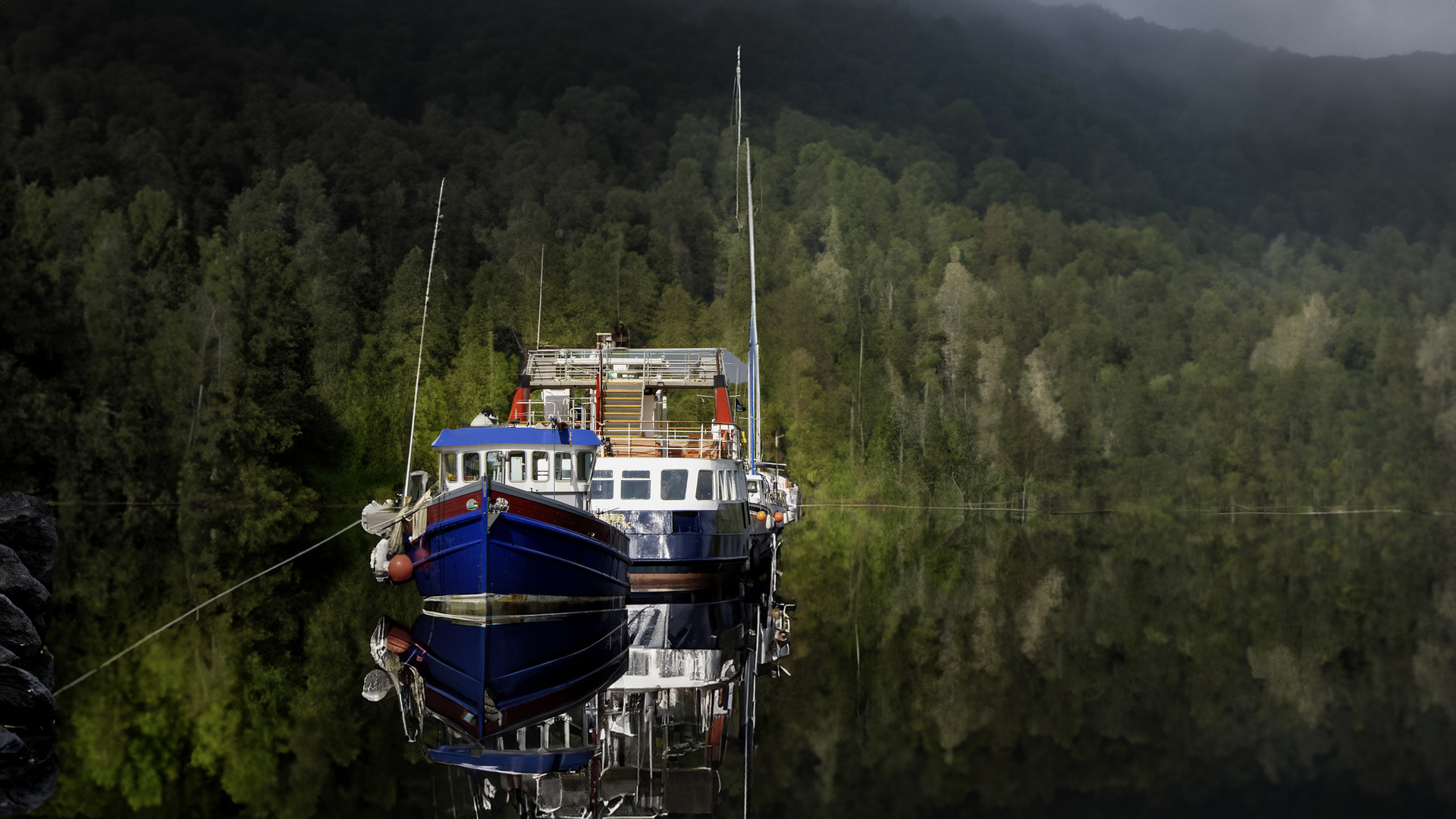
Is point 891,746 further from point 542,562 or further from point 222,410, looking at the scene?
point 222,410

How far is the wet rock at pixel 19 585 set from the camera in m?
17.9

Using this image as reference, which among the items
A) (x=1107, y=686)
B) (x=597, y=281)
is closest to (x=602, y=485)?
(x=1107, y=686)

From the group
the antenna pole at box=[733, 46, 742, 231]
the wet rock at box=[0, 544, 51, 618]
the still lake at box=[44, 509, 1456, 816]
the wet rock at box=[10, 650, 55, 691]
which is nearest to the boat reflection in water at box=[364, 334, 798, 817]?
the still lake at box=[44, 509, 1456, 816]

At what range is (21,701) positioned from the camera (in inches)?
539

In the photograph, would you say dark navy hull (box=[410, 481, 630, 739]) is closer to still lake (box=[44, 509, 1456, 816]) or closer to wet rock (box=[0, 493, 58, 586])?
still lake (box=[44, 509, 1456, 816])

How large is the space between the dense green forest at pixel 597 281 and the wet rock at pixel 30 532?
2916 millimetres

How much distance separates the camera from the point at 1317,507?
74.8 metres

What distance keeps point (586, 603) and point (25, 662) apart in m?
8.70

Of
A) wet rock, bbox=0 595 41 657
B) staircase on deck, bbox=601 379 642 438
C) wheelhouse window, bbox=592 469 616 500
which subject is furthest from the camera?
staircase on deck, bbox=601 379 642 438

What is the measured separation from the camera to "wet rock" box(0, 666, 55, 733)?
1361cm

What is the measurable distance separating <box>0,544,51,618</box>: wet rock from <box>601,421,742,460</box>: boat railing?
1209cm

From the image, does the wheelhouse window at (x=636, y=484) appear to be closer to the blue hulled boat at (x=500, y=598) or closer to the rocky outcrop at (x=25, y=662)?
the blue hulled boat at (x=500, y=598)

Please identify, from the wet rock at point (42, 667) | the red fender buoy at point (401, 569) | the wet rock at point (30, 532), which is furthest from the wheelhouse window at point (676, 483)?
the wet rock at point (42, 667)

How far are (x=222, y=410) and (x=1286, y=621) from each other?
47857 millimetres
